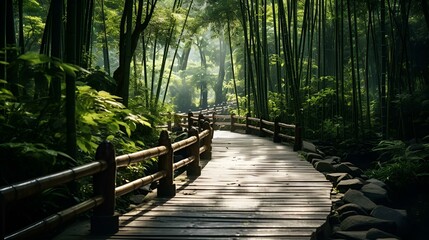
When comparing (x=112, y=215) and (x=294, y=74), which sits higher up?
(x=294, y=74)

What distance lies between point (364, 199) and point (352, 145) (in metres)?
5.27

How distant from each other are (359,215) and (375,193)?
1382mm

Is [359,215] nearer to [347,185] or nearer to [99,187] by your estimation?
[347,185]

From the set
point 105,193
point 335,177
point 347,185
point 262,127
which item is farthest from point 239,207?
point 262,127

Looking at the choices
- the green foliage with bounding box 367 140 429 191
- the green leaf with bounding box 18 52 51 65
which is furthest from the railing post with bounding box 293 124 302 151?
the green leaf with bounding box 18 52 51 65

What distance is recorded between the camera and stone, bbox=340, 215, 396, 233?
12.7 feet

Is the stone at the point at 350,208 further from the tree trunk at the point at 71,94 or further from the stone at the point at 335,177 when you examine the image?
the tree trunk at the point at 71,94

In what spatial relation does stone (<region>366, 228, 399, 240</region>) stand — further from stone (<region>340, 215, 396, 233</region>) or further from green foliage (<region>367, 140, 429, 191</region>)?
green foliage (<region>367, 140, 429, 191</region>)

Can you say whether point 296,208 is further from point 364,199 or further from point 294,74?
point 294,74

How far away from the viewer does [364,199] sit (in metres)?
4.75

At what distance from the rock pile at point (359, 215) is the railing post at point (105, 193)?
1349mm

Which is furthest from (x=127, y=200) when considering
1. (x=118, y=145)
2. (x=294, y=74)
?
(x=294, y=74)

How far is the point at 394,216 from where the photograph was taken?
4.40 m

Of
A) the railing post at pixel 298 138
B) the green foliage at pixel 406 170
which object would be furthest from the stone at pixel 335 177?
the railing post at pixel 298 138
